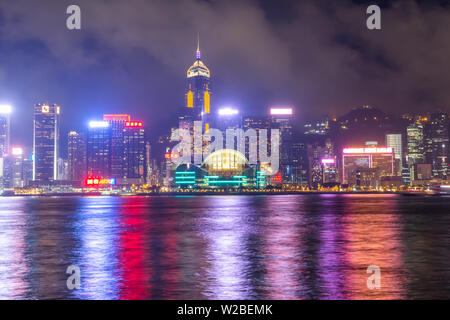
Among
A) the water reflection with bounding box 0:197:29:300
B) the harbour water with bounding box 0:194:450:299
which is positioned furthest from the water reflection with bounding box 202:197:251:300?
the water reflection with bounding box 0:197:29:300

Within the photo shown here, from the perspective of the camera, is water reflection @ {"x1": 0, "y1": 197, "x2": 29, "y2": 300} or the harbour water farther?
water reflection @ {"x1": 0, "y1": 197, "x2": 29, "y2": 300}

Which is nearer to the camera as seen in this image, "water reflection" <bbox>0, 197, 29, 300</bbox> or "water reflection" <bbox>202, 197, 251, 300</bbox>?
"water reflection" <bbox>202, 197, 251, 300</bbox>

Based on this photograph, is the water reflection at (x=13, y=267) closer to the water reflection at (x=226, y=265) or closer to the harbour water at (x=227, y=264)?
the harbour water at (x=227, y=264)

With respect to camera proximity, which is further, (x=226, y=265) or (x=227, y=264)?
(x=227, y=264)

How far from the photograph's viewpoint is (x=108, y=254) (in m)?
39.7

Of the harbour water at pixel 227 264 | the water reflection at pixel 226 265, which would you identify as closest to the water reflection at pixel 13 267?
the harbour water at pixel 227 264

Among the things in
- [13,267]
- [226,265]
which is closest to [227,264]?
[226,265]

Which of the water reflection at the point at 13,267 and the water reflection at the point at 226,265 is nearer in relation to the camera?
the water reflection at the point at 226,265

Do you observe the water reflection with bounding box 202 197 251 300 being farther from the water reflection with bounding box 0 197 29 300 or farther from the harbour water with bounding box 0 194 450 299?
the water reflection with bounding box 0 197 29 300

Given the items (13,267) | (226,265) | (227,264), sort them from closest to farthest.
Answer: (13,267)
(226,265)
(227,264)

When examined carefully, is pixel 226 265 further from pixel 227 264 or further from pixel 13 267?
pixel 13 267
